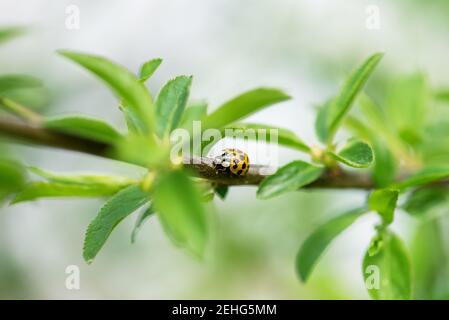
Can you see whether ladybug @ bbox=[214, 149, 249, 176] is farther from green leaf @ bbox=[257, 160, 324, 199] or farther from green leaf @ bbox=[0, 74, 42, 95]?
green leaf @ bbox=[0, 74, 42, 95]

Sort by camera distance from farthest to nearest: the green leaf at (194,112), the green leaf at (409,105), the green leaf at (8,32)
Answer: the green leaf at (409,105) < the green leaf at (8,32) < the green leaf at (194,112)

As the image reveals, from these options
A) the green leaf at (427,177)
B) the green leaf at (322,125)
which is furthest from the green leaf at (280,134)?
the green leaf at (427,177)

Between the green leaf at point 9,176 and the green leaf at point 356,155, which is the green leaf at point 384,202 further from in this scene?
the green leaf at point 9,176

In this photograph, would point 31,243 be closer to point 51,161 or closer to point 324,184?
point 51,161

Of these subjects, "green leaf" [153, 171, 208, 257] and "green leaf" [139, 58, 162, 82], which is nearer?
"green leaf" [153, 171, 208, 257]

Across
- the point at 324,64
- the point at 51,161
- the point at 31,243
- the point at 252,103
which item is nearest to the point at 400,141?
the point at 252,103

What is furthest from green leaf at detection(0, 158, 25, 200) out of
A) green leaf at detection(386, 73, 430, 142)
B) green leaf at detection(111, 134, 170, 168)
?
green leaf at detection(386, 73, 430, 142)
